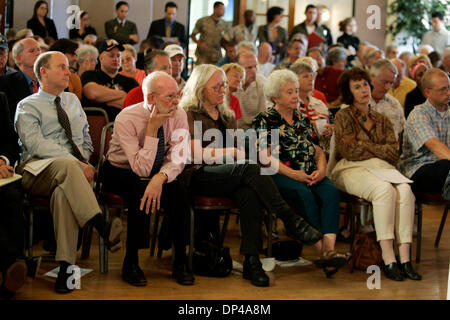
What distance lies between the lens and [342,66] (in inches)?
248

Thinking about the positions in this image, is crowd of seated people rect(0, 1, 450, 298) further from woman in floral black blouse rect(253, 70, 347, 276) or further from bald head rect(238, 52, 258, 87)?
bald head rect(238, 52, 258, 87)

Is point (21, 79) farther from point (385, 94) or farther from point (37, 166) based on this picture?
point (385, 94)

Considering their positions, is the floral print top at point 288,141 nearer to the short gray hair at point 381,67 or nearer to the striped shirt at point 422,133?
the striped shirt at point 422,133

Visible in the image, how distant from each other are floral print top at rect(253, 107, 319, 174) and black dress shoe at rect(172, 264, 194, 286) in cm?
91

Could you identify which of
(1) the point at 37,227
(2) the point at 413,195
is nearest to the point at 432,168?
(2) the point at 413,195

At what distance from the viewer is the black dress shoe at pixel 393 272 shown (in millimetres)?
3586

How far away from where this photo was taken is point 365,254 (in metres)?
3.72

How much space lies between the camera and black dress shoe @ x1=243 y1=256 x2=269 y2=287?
3.34 m

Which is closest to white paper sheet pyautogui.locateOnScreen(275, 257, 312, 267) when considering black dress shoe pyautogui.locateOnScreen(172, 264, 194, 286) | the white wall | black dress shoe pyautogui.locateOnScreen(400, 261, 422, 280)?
black dress shoe pyautogui.locateOnScreen(400, 261, 422, 280)

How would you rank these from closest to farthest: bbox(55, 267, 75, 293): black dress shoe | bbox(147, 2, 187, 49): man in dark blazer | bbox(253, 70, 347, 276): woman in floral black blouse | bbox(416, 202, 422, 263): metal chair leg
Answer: bbox(55, 267, 75, 293): black dress shoe, bbox(253, 70, 347, 276): woman in floral black blouse, bbox(416, 202, 422, 263): metal chair leg, bbox(147, 2, 187, 49): man in dark blazer

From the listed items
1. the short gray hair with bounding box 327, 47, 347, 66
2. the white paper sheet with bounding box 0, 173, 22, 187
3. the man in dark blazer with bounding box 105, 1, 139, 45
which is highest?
the man in dark blazer with bounding box 105, 1, 139, 45

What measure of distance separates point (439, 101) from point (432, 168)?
0.47m

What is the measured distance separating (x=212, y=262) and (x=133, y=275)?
18.2 inches
